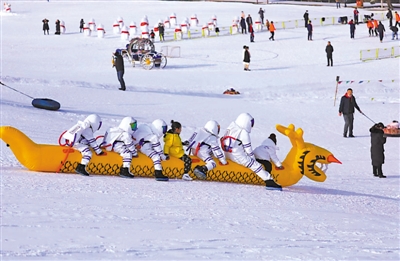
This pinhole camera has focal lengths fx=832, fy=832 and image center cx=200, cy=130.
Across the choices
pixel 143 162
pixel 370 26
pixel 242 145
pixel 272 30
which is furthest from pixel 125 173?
pixel 370 26

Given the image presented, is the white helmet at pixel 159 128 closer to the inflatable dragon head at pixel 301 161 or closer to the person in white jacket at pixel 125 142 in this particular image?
the person in white jacket at pixel 125 142

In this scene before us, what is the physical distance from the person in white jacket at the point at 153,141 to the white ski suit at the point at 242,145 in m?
0.95

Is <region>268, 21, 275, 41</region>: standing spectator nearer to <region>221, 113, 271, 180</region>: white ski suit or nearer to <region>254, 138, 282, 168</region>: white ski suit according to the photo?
<region>254, 138, 282, 168</region>: white ski suit

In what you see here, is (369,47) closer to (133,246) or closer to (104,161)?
(104,161)

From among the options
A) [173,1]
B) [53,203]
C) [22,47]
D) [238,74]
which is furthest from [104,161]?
[173,1]

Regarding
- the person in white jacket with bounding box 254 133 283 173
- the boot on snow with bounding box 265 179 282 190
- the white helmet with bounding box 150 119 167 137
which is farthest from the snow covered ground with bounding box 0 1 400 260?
the white helmet with bounding box 150 119 167 137

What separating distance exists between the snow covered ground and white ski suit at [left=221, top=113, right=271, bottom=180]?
0.34 metres

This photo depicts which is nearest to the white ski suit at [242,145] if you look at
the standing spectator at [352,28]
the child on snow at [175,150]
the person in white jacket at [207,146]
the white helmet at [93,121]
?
the person in white jacket at [207,146]

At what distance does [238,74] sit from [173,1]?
1344 inches

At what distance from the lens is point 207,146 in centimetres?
1176

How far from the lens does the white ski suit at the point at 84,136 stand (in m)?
11.3

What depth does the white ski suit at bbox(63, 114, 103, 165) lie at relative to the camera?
11297 mm

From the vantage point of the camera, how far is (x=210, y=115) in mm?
20266

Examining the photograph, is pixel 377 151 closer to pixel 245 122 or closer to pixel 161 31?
pixel 245 122
